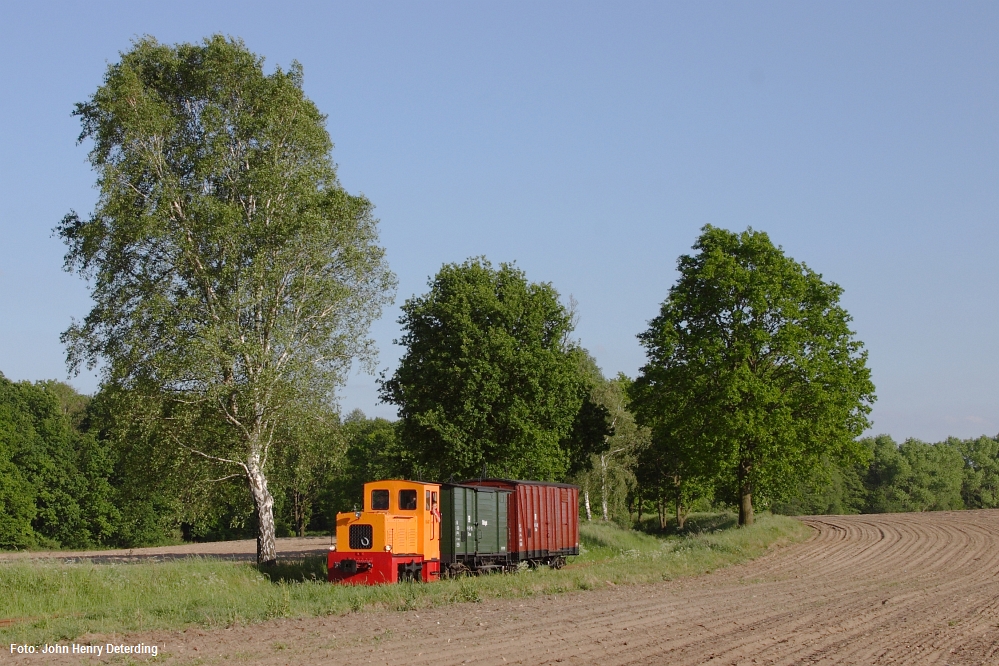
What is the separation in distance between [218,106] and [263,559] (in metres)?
14.6

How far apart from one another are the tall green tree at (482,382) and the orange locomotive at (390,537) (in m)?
13.2

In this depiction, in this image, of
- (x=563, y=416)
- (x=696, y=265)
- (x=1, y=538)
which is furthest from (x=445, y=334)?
(x=1, y=538)

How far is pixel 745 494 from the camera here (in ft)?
136

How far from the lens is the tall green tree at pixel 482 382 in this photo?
38.0 meters

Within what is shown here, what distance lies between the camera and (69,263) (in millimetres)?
27141

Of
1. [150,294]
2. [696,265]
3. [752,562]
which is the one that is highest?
[696,265]

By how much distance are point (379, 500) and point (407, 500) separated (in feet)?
2.55

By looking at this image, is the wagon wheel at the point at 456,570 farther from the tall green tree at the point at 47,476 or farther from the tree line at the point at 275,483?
the tall green tree at the point at 47,476

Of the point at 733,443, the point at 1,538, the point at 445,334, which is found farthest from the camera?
the point at 1,538

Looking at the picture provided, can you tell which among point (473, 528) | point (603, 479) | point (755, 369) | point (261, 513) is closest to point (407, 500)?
point (473, 528)

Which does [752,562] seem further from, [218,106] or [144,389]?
[218,106]

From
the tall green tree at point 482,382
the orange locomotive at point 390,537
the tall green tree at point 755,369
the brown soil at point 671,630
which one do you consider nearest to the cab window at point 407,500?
the orange locomotive at point 390,537

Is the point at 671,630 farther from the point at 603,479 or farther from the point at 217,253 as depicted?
the point at 603,479

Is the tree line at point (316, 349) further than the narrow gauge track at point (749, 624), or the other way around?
the tree line at point (316, 349)
